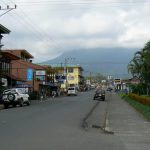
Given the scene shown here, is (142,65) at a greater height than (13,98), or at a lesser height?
greater

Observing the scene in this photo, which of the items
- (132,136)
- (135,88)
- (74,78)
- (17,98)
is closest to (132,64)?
(135,88)

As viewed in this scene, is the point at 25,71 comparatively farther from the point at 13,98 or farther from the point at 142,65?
the point at 13,98

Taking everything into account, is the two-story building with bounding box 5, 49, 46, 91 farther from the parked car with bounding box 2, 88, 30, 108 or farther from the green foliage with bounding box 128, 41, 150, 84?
the parked car with bounding box 2, 88, 30, 108

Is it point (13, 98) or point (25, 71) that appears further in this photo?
point (25, 71)

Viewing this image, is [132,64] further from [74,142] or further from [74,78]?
[74,78]

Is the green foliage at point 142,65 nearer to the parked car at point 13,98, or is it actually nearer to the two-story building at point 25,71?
the parked car at point 13,98

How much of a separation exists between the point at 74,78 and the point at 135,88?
114547 mm

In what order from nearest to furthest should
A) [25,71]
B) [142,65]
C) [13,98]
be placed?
[13,98] → [142,65] → [25,71]

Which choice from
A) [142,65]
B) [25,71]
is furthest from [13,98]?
[25,71]

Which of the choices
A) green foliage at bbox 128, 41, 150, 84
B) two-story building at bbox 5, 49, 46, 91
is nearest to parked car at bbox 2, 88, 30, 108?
green foliage at bbox 128, 41, 150, 84

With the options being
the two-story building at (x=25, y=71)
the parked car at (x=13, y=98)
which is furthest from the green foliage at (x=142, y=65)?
the two-story building at (x=25, y=71)

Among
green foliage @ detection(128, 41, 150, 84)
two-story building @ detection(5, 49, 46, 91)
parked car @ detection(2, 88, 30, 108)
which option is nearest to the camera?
parked car @ detection(2, 88, 30, 108)

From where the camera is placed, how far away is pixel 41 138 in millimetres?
16266

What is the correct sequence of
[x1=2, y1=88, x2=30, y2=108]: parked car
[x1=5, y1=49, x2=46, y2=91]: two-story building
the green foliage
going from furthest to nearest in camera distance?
[x1=5, y1=49, x2=46, y2=91]: two-story building → the green foliage → [x1=2, y1=88, x2=30, y2=108]: parked car
